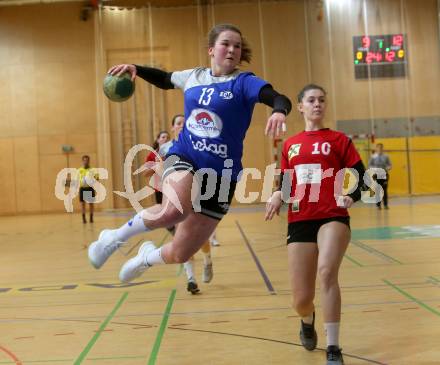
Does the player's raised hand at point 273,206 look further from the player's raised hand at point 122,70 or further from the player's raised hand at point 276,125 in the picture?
the player's raised hand at point 122,70

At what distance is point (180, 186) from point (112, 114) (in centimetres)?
2159

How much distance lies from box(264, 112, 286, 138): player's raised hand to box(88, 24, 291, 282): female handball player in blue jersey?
0.59 metres

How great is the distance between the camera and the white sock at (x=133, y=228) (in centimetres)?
486

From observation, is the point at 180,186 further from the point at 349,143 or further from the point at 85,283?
the point at 85,283

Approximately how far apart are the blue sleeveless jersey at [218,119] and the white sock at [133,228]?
0.59 metres

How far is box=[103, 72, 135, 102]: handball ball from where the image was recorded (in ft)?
16.9

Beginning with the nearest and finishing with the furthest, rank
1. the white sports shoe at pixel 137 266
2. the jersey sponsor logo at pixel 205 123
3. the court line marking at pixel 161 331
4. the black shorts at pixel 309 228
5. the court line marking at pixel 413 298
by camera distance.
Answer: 1. the black shorts at pixel 309 228
2. the jersey sponsor logo at pixel 205 123
3. the court line marking at pixel 161 331
4. the white sports shoe at pixel 137 266
5. the court line marking at pixel 413 298

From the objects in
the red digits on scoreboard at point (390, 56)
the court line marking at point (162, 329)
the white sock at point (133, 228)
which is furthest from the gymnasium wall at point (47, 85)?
the white sock at point (133, 228)

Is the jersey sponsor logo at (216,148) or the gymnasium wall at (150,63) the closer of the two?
the jersey sponsor logo at (216,148)

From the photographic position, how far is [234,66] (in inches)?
191

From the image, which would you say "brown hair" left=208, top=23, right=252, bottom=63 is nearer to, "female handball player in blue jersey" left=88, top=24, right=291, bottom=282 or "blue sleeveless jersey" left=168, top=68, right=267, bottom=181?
"female handball player in blue jersey" left=88, top=24, right=291, bottom=282

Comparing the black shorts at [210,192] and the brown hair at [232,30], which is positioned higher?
the brown hair at [232,30]

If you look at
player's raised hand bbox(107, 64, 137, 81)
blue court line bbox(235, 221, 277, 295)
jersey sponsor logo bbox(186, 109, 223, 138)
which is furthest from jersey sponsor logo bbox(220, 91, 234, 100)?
blue court line bbox(235, 221, 277, 295)

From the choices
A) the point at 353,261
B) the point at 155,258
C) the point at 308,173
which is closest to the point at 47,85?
the point at 353,261
